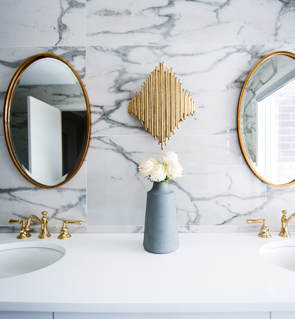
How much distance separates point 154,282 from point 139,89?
90cm

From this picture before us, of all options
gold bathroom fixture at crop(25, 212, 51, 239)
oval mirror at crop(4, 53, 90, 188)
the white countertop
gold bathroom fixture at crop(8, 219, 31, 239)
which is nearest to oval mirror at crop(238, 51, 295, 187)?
the white countertop

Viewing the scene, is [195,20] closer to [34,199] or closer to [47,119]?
[47,119]

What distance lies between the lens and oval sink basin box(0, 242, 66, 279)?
1.04 meters

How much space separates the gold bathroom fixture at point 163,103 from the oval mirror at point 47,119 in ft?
1.05

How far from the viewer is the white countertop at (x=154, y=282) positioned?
2.11ft

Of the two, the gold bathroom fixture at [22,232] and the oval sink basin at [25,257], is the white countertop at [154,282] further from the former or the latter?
the gold bathroom fixture at [22,232]

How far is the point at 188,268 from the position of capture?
0.82m

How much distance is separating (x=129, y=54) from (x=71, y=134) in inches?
20.8

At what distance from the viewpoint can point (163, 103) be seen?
3.67 feet

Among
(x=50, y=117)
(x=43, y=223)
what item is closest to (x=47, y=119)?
(x=50, y=117)

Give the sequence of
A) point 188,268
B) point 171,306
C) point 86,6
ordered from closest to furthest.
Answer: point 171,306 → point 188,268 → point 86,6

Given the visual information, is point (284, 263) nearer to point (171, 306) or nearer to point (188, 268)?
point (188, 268)

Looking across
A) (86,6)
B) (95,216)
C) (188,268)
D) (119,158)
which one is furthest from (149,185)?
(86,6)

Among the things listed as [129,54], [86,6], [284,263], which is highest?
[86,6]
